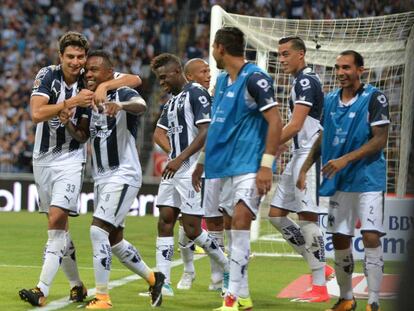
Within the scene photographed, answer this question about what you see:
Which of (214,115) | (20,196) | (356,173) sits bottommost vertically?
(20,196)

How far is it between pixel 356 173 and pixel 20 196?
13.5 metres

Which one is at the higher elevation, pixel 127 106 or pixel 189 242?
pixel 127 106

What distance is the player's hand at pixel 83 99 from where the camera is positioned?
642 centimetres

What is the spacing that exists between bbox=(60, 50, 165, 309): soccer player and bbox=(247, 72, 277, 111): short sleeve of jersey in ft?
3.29

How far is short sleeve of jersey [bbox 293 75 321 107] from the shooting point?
7.48 m

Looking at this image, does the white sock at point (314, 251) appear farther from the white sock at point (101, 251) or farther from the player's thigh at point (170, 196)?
the white sock at point (101, 251)

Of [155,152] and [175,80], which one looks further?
[155,152]

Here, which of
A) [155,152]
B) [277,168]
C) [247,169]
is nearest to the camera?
[247,169]

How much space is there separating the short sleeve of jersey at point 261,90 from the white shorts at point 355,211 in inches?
41.4

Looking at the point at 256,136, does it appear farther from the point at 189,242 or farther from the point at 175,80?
the point at 189,242

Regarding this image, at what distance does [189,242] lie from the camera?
27.7 feet

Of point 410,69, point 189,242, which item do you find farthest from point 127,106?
point 410,69

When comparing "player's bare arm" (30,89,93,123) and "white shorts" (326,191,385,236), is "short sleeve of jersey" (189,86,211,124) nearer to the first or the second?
"player's bare arm" (30,89,93,123)

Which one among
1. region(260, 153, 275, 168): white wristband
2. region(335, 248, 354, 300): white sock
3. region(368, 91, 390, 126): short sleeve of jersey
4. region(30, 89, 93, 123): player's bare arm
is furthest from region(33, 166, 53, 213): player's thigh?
region(368, 91, 390, 126): short sleeve of jersey
